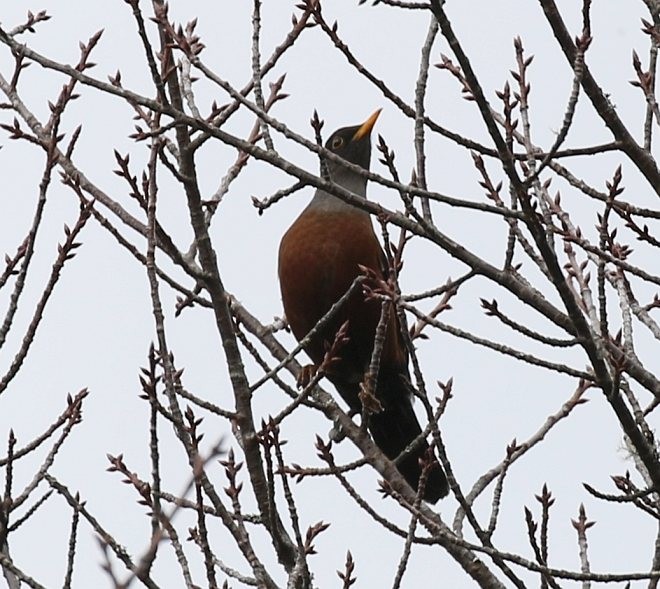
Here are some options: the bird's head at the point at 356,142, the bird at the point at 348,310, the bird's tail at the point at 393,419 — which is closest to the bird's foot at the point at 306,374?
the bird at the point at 348,310

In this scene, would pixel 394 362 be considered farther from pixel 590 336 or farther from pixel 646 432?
pixel 590 336

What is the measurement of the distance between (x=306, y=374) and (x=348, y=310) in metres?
0.49

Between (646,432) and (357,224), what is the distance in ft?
10.1

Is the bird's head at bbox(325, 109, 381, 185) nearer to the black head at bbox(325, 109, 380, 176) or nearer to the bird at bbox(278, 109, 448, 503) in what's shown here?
the black head at bbox(325, 109, 380, 176)

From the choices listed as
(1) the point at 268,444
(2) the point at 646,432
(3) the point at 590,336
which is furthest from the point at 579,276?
(1) the point at 268,444

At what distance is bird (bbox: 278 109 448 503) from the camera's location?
699 cm

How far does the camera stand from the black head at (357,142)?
8402mm

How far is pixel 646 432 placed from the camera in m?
4.39

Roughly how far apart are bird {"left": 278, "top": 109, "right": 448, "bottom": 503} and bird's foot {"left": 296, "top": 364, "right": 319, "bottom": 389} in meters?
0.03

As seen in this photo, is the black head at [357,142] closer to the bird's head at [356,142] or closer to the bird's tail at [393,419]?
the bird's head at [356,142]

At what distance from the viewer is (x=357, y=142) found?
8422mm

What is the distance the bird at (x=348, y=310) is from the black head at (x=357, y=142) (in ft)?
2.97

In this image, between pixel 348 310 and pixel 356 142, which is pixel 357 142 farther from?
pixel 348 310

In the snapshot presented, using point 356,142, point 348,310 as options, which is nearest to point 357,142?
point 356,142
